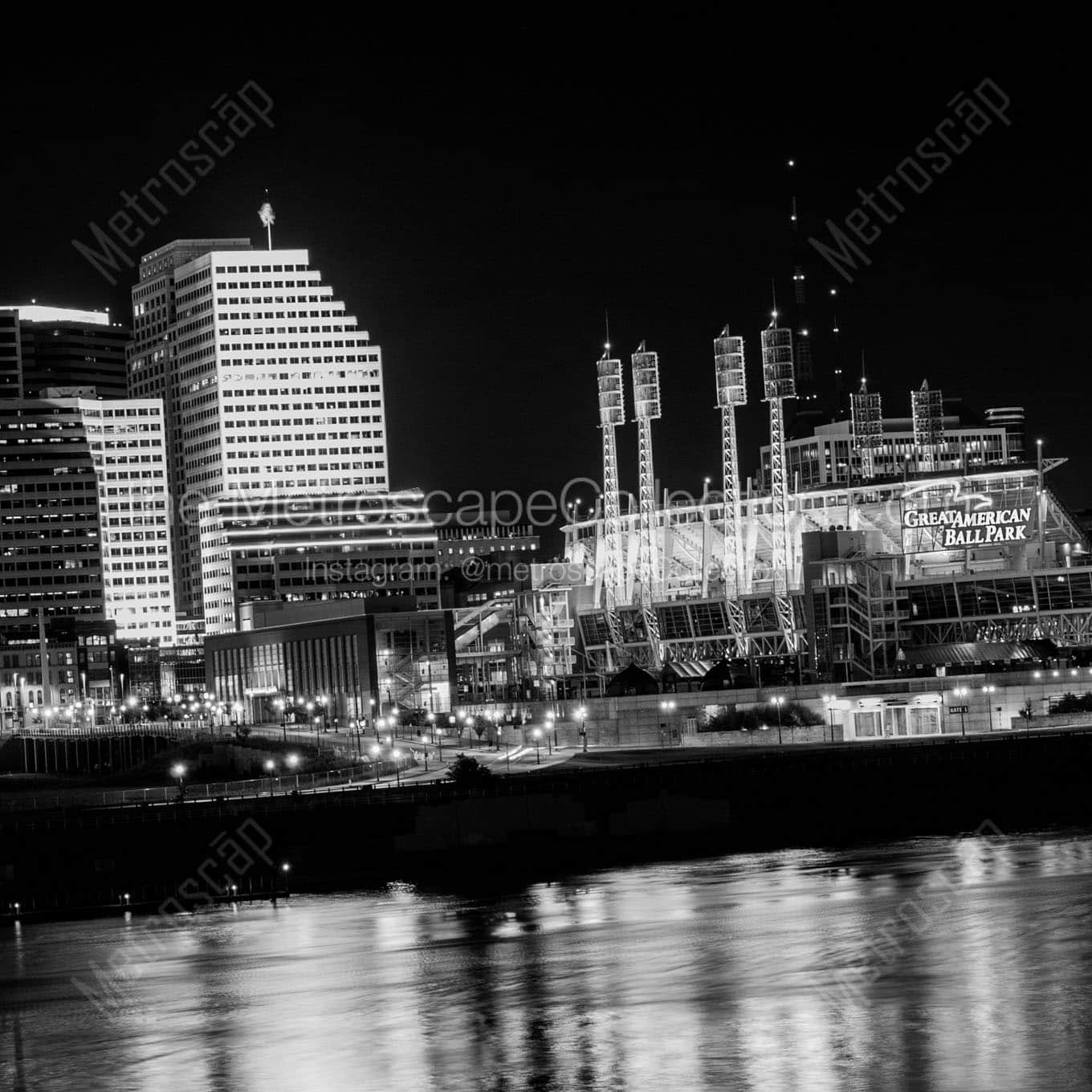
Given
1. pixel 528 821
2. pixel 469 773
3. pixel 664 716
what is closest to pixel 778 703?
pixel 664 716

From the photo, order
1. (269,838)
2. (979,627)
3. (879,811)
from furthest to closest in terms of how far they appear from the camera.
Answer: (979,627)
(879,811)
(269,838)

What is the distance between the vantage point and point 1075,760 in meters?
107

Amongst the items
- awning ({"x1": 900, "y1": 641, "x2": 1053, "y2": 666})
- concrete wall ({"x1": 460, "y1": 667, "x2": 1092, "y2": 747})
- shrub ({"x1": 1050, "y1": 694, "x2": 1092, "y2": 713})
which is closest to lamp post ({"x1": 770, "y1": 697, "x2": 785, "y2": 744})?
concrete wall ({"x1": 460, "y1": 667, "x2": 1092, "y2": 747})

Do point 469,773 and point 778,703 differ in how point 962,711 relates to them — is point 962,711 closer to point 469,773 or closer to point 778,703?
point 778,703

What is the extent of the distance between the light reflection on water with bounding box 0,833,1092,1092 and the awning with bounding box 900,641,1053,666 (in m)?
100

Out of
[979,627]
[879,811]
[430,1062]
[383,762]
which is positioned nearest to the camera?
[430,1062]

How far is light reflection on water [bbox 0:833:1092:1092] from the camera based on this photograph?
146 feet

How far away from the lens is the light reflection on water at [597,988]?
4441 cm

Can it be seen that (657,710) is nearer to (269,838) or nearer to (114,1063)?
(269,838)

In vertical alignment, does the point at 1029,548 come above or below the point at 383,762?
above

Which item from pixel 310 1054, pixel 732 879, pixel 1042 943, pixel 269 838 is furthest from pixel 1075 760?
pixel 310 1054

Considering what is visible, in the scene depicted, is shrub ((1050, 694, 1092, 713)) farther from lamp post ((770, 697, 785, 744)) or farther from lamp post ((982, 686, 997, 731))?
lamp post ((770, 697, 785, 744))

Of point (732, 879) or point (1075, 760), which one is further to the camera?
point (1075, 760)

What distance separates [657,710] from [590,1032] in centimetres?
10449
